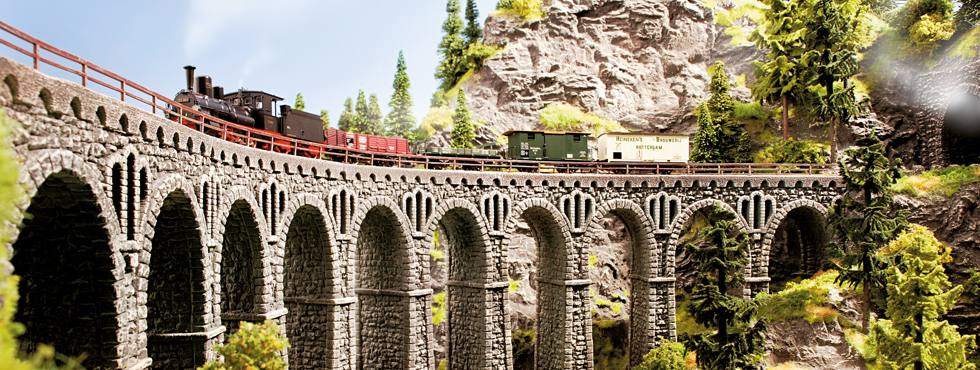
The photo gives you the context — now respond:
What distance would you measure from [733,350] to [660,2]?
1668 inches

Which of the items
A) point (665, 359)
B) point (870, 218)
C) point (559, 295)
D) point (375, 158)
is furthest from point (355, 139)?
point (870, 218)

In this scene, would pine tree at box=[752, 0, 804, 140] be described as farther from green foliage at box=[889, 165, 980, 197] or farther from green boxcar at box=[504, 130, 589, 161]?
green boxcar at box=[504, 130, 589, 161]

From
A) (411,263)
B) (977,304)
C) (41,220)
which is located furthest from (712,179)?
(41,220)

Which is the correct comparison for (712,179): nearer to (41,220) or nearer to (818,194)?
(818,194)

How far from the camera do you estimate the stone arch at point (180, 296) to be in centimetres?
2066

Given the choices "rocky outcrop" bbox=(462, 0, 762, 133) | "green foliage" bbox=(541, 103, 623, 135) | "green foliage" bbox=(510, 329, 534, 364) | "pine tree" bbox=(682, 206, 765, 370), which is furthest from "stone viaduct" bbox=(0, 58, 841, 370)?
"rocky outcrop" bbox=(462, 0, 762, 133)

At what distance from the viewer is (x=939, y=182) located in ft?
127

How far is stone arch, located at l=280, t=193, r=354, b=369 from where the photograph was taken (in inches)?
1112

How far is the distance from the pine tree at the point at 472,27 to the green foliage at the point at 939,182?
37.7m

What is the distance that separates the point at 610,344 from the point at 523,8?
3224cm

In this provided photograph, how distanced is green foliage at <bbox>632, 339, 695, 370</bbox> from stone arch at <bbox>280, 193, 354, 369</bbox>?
16.6m

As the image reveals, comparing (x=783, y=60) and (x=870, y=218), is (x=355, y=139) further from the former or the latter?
(x=783, y=60)

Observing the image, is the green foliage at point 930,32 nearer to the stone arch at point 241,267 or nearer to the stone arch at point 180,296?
the stone arch at point 241,267

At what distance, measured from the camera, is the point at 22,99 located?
12.5 m
